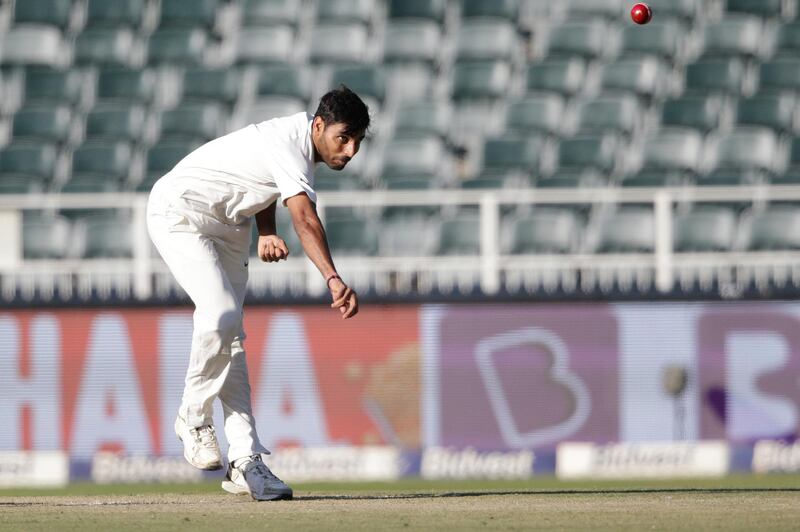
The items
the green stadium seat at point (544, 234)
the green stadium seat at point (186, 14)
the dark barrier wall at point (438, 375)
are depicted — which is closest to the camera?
the dark barrier wall at point (438, 375)

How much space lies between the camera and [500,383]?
978 centimetres

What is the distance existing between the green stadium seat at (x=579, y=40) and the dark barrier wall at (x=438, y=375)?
17.7 feet

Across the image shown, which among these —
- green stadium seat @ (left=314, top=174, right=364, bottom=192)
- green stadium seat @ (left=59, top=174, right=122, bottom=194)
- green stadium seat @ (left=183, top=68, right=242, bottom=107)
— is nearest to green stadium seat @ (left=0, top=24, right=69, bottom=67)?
green stadium seat @ (left=183, top=68, right=242, bottom=107)

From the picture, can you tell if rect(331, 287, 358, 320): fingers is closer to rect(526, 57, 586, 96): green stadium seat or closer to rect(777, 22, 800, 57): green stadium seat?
rect(526, 57, 586, 96): green stadium seat

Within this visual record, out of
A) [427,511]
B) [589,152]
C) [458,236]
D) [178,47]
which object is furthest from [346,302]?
[178,47]

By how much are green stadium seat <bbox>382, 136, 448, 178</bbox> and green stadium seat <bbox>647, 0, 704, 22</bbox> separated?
11.1 feet

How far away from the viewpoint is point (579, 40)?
1469cm

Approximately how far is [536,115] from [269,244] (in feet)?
26.7

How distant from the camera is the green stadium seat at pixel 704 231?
37.2 feet

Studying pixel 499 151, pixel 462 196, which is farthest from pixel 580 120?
pixel 462 196

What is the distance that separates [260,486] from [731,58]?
379 inches

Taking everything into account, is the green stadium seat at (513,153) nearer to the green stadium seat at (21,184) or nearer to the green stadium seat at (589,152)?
the green stadium seat at (589,152)

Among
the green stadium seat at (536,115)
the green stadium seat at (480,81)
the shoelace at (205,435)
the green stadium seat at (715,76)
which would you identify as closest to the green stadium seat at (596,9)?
the green stadium seat at (715,76)

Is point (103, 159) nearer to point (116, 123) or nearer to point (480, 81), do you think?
point (116, 123)
